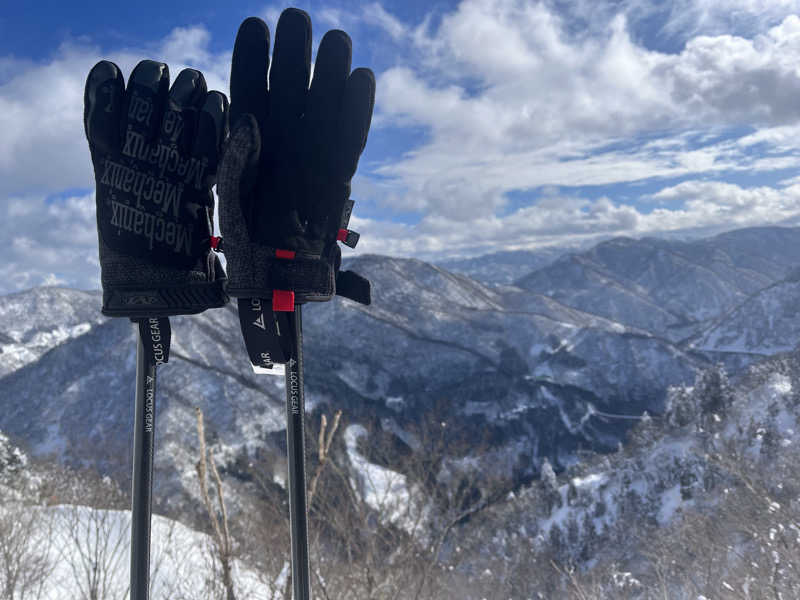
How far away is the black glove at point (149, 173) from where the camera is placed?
2811 millimetres

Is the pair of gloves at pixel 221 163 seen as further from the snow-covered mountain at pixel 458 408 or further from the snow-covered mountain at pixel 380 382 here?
the snow-covered mountain at pixel 380 382

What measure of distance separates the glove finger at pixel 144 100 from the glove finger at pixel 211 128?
25 centimetres

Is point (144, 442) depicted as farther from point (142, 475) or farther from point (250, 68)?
point (250, 68)

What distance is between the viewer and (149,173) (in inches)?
112

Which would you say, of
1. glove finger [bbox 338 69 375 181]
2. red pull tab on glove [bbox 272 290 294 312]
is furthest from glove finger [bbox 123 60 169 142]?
red pull tab on glove [bbox 272 290 294 312]

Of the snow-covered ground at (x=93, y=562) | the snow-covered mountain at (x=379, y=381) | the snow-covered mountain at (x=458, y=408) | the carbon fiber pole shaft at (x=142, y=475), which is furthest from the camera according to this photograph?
the snow-covered mountain at (x=379, y=381)

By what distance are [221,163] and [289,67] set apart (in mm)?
718

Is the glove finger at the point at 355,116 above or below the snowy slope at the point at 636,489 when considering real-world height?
above

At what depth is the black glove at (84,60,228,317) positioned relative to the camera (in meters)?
2.81

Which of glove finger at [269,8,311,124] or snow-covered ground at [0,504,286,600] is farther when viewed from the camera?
snow-covered ground at [0,504,286,600]

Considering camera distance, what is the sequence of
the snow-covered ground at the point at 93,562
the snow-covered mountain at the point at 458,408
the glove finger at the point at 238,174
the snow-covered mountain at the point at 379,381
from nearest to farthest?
the glove finger at the point at 238,174 < the snow-covered ground at the point at 93,562 < the snow-covered mountain at the point at 458,408 < the snow-covered mountain at the point at 379,381

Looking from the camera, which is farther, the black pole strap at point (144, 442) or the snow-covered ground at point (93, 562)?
the snow-covered ground at point (93, 562)

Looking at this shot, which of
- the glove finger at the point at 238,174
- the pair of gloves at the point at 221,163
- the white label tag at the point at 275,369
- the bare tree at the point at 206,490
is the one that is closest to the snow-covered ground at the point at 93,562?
the bare tree at the point at 206,490

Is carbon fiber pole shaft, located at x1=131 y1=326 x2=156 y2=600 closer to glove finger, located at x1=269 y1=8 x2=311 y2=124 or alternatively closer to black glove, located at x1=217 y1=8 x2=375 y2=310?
black glove, located at x1=217 y1=8 x2=375 y2=310
